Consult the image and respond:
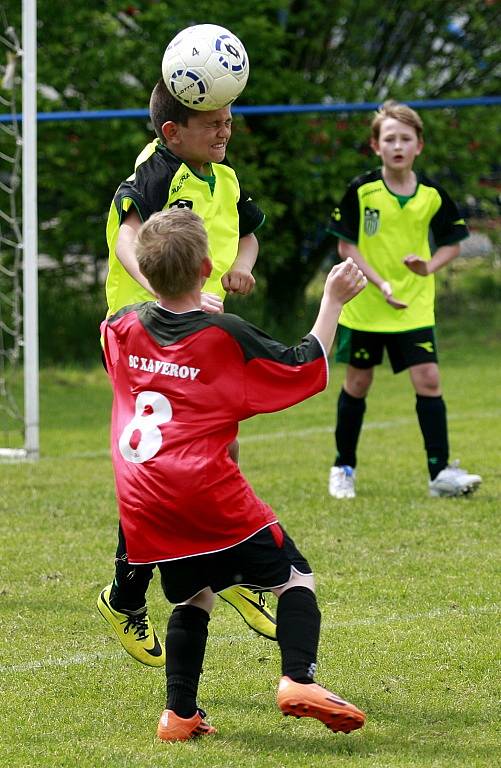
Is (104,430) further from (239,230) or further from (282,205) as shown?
(239,230)

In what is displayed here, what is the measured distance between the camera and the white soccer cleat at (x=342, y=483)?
7.50 m

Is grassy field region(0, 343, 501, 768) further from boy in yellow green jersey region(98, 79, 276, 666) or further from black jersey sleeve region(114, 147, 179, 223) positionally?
black jersey sleeve region(114, 147, 179, 223)

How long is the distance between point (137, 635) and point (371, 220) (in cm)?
382

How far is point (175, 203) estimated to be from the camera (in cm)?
466

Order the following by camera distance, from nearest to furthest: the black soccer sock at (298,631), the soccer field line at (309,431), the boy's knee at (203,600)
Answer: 1. the black soccer sock at (298,631)
2. the boy's knee at (203,600)
3. the soccer field line at (309,431)

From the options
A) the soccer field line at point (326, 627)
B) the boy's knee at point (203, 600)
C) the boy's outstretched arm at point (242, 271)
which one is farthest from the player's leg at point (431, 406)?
the boy's knee at point (203, 600)

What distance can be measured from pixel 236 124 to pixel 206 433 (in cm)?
1182

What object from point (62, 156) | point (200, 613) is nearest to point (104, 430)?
point (62, 156)

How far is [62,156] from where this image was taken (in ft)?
48.3

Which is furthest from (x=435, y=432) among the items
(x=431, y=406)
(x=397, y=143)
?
(x=397, y=143)

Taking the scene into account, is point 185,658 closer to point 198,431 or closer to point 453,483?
point 198,431

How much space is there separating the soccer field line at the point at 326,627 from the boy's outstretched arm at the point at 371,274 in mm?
2484

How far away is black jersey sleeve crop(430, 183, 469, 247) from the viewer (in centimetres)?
756

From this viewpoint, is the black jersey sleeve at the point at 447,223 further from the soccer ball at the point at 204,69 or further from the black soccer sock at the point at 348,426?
the soccer ball at the point at 204,69
